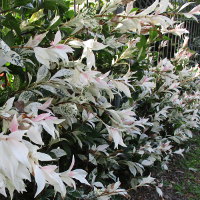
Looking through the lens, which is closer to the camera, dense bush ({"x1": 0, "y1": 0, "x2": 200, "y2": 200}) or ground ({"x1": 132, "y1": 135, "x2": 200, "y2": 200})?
dense bush ({"x1": 0, "y1": 0, "x2": 200, "y2": 200})

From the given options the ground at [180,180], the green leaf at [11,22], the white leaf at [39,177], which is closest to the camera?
the white leaf at [39,177]

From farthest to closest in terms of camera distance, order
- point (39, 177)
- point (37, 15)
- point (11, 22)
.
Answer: point (37, 15) < point (11, 22) < point (39, 177)

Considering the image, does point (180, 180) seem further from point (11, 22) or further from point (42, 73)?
point (11, 22)

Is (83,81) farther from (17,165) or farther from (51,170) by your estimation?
(17,165)

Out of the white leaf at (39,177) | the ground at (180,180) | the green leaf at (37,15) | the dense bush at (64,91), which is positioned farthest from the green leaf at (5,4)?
the ground at (180,180)

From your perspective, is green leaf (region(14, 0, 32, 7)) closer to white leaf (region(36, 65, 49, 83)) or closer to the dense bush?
the dense bush

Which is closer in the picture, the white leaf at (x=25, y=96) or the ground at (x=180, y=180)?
the white leaf at (x=25, y=96)

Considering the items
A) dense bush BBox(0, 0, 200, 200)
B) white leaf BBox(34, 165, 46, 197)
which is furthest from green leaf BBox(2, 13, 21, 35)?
white leaf BBox(34, 165, 46, 197)

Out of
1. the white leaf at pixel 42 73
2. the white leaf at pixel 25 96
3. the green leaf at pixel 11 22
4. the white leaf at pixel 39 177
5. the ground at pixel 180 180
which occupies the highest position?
the green leaf at pixel 11 22

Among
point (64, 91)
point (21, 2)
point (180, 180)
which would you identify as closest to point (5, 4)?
point (21, 2)

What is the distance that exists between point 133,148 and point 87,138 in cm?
85

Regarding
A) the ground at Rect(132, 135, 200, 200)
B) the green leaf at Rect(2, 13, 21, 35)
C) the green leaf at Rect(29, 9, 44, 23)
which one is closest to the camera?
the green leaf at Rect(2, 13, 21, 35)

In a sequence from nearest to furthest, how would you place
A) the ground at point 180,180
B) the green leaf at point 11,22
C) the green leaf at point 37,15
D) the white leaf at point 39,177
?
1. the white leaf at point 39,177
2. the green leaf at point 11,22
3. the green leaf at point 37,15
4. the ground at point 180,180

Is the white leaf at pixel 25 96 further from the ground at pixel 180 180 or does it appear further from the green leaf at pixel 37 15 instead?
the ground at pixel 180 180
